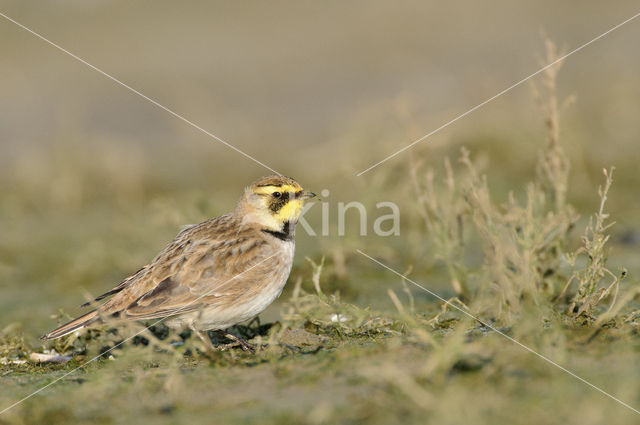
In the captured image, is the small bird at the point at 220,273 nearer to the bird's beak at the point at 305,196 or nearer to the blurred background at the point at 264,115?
the bird's beak at the point at 305,196

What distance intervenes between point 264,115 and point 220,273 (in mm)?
8622

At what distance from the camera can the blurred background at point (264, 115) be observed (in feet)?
24.6

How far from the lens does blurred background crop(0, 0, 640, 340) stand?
749 centimetres

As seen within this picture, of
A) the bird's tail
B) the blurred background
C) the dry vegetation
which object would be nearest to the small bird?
the bird's tail

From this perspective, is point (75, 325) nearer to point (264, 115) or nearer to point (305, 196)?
point (305, 196)

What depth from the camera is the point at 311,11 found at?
21406mm

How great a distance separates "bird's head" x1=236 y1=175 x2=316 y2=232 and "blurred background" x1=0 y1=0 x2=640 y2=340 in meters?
0.99

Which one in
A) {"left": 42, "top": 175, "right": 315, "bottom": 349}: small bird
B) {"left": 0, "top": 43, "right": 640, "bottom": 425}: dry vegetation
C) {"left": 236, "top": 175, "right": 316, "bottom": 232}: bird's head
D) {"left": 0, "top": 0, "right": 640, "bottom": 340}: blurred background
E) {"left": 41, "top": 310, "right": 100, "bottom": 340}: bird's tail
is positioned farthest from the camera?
{"left": 0, "top": 0, "right": 640, "bottom": 340}: blurred background

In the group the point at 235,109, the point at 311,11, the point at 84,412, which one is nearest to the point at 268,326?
the point at 84,412

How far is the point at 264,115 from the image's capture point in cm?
1334

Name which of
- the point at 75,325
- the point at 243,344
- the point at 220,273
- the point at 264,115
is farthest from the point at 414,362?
the point at 264,115

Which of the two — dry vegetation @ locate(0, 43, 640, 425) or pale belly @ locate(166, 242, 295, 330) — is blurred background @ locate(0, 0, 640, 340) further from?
pale belly @ locate(166, 242, 295, 330)

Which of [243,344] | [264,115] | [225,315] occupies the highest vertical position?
[225,315]

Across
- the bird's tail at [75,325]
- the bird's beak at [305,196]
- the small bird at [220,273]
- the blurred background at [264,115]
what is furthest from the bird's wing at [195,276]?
the blurred background at [264,115]
